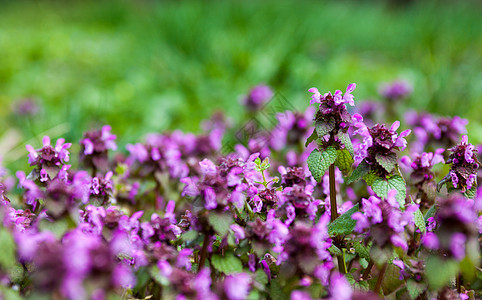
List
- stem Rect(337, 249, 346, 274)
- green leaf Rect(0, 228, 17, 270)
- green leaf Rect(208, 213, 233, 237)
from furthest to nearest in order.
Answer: stem Rect(337, 249, 346, 274)
green leaf Rect(208, 213, 233, 237)
green leaf Rect(0, 228, 17, 270)

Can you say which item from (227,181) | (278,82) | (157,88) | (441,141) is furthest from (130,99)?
(227,181)

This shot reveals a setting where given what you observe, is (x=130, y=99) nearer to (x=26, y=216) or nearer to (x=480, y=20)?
(x=26, y=216)

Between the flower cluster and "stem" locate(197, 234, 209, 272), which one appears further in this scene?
the flower cluster

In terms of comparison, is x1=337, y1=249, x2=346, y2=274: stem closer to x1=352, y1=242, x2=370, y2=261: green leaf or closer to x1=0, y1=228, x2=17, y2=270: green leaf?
x1=352, y1=242, x2=370, y2=261: green leaf

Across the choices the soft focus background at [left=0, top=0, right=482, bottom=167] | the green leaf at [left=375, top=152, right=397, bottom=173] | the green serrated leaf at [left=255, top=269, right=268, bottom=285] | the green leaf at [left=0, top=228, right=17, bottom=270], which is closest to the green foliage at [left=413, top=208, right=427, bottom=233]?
the green leaf at [left=375, top=152, right=397, bottom=173]

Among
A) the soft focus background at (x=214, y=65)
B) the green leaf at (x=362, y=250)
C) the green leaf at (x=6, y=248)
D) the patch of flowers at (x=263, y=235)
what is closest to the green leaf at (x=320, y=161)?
the patch of flowers at (x=263, y=235)

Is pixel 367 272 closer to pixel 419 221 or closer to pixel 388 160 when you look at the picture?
pixel 419 221

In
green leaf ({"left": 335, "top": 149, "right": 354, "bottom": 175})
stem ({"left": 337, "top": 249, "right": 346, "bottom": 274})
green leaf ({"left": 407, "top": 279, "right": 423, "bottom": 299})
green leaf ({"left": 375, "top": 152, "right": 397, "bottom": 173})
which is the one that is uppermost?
green leaf ({"left": 375, "top": 152, "right": 397, "bottom": 173})

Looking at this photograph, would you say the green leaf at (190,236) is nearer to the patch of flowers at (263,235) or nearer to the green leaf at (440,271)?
the patch of flowers at (263,235)
